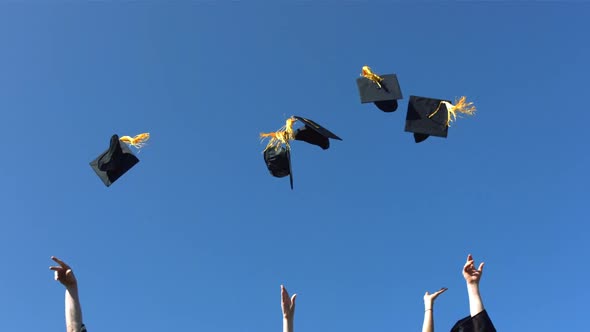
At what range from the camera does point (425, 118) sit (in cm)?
604

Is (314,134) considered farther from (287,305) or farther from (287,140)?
(287,305)

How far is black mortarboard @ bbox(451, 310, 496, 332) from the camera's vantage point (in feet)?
11.9

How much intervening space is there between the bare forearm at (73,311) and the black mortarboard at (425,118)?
145 inches

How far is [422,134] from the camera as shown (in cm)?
595

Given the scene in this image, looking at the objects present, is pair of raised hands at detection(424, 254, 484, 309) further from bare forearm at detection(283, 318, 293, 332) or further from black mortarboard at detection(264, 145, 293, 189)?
black mortarboard at detection(264, 145, 293, 189)

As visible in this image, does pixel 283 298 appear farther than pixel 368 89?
No

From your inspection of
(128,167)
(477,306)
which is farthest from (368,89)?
(477,306)

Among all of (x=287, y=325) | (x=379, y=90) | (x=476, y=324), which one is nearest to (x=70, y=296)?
(x=287, y=325)

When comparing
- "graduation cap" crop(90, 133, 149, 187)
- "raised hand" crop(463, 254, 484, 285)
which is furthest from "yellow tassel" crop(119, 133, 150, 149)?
"raised hand" crop(463, 254, 484, 285)

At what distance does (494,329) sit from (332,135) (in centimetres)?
287

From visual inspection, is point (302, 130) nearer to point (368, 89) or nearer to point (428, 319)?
point (368, 89)

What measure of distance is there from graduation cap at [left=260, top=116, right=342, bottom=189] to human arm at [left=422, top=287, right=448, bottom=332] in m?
2.03

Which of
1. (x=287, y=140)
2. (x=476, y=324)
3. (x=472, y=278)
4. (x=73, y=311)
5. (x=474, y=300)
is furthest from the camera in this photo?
(x=287, y=140)

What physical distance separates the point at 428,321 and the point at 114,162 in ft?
12.1
